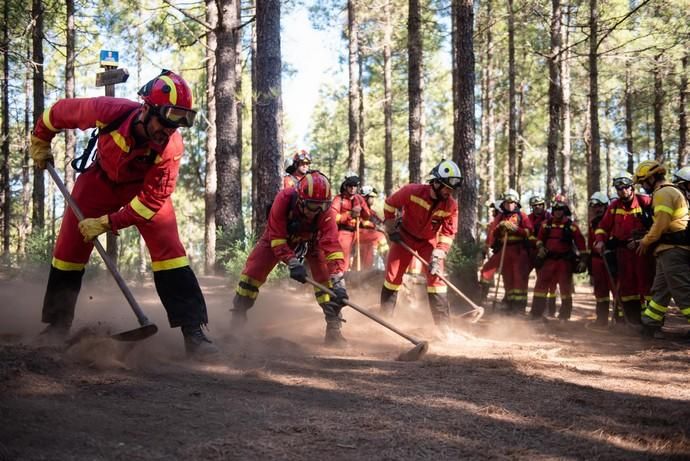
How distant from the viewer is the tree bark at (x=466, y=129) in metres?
12.4

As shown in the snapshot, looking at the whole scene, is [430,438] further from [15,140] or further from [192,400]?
[15,140]

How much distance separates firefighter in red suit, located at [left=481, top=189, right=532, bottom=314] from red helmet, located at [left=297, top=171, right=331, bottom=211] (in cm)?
603

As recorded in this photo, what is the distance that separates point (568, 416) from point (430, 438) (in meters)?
1.26

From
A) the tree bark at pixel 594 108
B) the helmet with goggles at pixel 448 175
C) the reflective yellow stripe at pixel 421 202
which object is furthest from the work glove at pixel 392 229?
the tree bark at pixel 594 108

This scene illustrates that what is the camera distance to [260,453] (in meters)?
3.29

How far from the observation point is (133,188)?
17.9 ft

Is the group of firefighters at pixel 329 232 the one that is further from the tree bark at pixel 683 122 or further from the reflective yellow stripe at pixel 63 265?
the tree bark at pixel 683 122

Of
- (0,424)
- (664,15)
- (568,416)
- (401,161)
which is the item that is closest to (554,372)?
(568,416)

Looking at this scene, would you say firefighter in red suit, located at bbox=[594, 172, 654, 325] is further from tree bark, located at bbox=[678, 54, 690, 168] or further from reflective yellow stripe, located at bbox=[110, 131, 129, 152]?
tree bark, located at bbox=[678, 54, 690, 168]

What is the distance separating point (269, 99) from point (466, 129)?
13.0 ft

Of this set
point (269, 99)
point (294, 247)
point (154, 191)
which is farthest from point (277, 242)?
point (269, 99)

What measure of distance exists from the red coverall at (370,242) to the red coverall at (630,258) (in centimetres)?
516

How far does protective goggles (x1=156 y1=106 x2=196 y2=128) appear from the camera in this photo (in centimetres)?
479

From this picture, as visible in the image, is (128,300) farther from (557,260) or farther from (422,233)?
(557,260)
